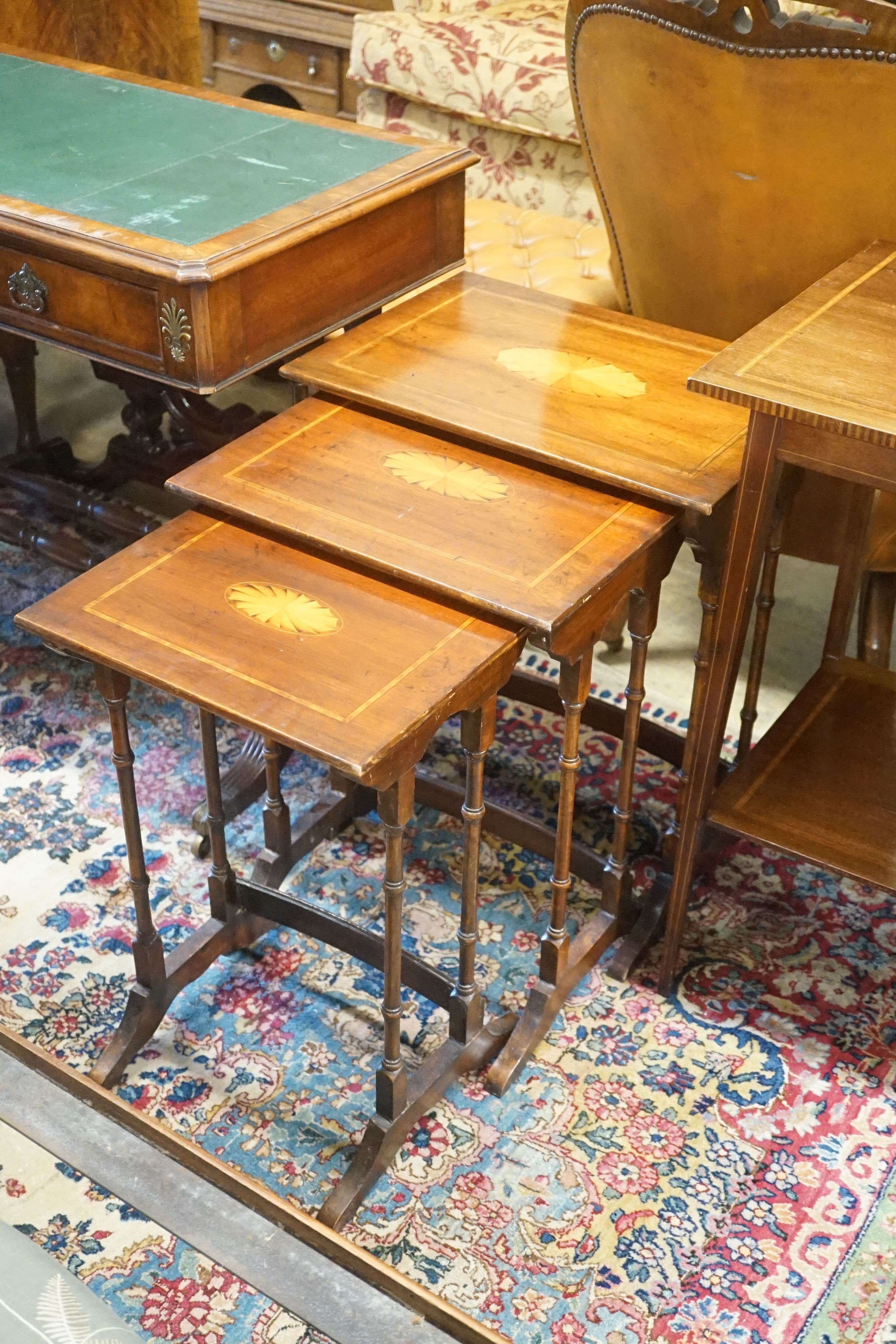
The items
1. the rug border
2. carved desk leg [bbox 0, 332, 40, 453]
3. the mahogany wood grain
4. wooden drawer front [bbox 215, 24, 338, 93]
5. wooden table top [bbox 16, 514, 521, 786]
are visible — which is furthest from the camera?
wooden drawer front [bbox 215, 24, 338, 93]

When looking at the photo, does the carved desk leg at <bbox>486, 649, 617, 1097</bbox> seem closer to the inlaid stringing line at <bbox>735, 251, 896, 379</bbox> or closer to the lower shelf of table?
the lower shelf of table

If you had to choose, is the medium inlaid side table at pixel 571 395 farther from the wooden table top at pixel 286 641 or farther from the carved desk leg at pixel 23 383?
the carved desk leg at pixel 23 383

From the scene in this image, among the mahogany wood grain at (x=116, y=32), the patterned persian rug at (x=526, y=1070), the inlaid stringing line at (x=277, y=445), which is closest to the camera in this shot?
the patterned persian rug at (x=526, y=1070)

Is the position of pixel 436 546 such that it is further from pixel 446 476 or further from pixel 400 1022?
pixel 400 1022

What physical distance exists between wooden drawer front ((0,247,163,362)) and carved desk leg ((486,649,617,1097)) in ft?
2.41

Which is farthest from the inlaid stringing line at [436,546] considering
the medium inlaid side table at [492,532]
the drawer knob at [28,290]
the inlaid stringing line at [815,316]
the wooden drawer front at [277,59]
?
the wooden drawer front at [277,59]

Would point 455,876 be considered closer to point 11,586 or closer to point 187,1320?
point 187,1320

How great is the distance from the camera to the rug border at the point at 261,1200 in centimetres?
114

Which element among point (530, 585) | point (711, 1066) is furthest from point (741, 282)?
point (711, 1066)

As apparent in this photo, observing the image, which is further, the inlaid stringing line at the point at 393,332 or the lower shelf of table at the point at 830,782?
the inlaid stringing line at the point at 393,332

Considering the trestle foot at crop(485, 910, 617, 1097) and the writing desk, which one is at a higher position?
the writing desk

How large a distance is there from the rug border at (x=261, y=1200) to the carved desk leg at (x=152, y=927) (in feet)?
1.19

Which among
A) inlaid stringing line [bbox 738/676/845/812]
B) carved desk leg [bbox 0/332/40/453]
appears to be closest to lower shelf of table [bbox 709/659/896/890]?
inlaid stringing line [bbox 738/676/845/812]

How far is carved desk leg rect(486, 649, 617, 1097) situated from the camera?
1.67 meters
